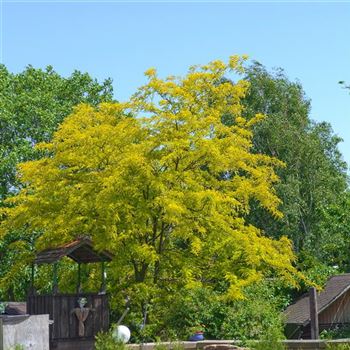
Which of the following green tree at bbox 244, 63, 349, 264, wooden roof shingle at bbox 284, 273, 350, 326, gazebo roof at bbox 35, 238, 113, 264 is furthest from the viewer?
green tree at bbox 244, 63, 349, 264

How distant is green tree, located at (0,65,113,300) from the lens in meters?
40.9

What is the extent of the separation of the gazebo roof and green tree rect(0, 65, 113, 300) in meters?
12.4

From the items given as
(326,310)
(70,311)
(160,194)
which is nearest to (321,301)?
(326,310)

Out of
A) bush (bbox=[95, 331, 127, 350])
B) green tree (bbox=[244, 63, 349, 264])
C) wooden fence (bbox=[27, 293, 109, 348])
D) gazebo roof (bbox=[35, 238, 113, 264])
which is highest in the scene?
green tree (bbox=[244, 63, 349, 264])

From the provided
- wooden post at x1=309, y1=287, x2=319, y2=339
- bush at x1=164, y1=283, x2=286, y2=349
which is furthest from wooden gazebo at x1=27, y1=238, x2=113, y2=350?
wooden post at x1=309, y1=287, x2=319, y2=339

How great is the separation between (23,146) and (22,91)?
4.93 metres

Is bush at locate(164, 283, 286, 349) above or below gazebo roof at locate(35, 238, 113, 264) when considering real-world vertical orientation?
below

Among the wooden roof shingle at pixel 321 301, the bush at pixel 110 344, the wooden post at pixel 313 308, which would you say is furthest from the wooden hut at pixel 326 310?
the bush at pixel 110 344

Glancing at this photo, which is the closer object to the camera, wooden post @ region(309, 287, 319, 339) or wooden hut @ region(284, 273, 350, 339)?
wooden post @ region(309, 287, 319, 339)

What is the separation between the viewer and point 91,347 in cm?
2366

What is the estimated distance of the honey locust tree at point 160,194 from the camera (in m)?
25.8

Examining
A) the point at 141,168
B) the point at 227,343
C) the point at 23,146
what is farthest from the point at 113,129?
the point at 23,146

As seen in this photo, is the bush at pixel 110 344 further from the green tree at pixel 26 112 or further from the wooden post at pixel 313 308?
the green tree at pixel 26 112

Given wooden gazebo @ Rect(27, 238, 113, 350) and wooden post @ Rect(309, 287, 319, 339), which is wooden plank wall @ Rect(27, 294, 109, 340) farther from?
wooden post @ Rect(309, 287, 319, 339)
